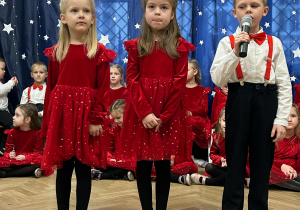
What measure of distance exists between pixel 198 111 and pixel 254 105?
2.19 metres

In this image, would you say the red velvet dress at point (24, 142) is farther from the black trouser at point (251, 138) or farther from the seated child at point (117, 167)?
the black trouser at point (251, 138)

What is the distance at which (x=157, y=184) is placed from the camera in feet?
7.20

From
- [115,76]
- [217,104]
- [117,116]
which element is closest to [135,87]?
[117,116]

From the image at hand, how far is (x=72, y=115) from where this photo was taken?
2074 millimetres

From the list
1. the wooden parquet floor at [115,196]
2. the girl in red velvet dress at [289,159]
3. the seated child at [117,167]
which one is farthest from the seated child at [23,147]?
the girl in red velvet dress at [289,159]

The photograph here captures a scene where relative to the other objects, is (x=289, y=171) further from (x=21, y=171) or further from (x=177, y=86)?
(x=21, y=171)

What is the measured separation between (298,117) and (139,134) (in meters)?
1.60

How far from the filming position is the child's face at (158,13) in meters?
2.11

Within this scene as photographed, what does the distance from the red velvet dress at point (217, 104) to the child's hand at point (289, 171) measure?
1.14 metres

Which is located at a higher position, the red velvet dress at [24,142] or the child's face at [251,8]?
the child's face at [251,8]

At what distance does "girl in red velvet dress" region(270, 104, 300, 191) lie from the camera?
3.06 meters

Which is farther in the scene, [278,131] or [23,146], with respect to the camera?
[23,146]

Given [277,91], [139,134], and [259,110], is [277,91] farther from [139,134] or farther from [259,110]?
[139,134]

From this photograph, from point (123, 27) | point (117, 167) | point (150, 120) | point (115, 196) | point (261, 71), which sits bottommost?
point (115, 196)
